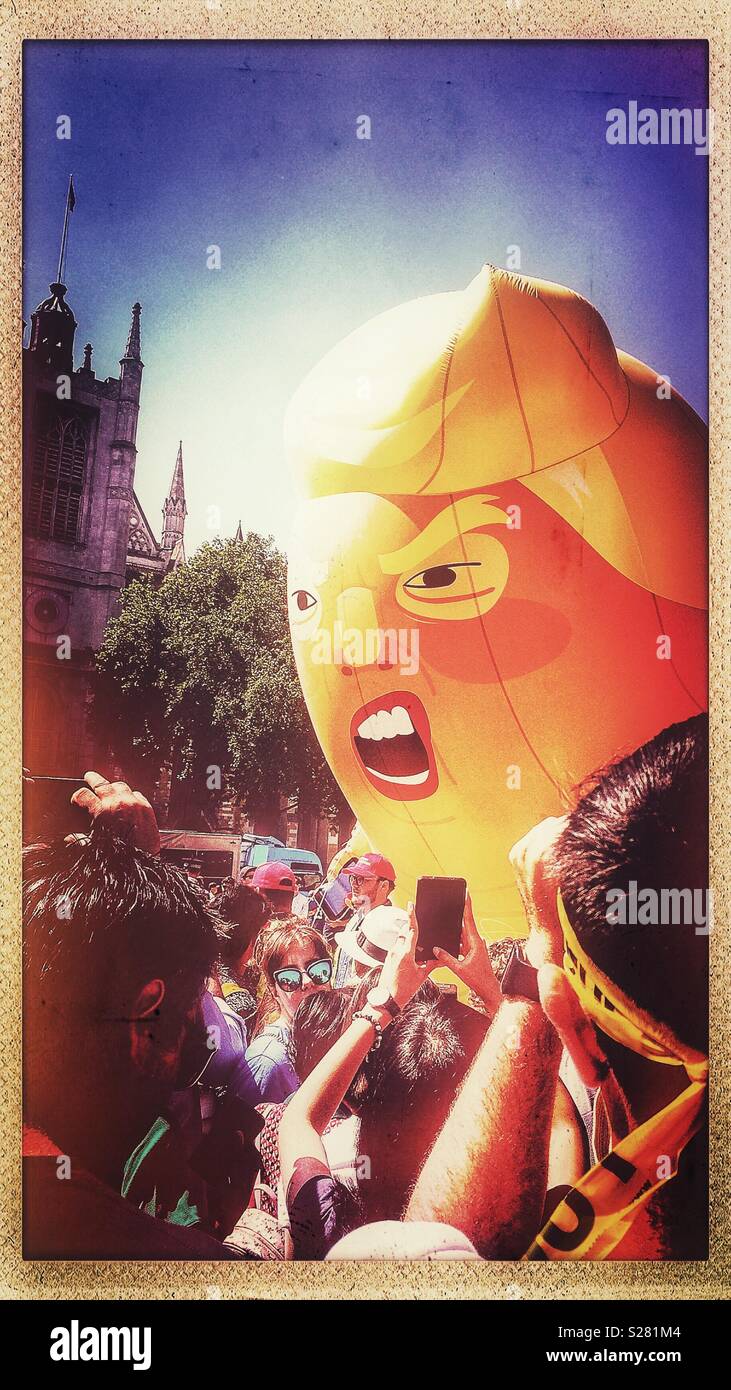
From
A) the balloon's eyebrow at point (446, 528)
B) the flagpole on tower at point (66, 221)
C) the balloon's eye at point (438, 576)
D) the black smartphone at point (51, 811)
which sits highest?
the flagpole on tower at point (66, 221)

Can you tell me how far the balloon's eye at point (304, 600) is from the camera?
124 inches

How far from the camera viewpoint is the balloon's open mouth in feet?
10.4

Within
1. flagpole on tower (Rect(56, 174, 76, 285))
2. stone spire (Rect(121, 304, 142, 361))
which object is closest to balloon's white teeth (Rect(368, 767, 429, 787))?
stone spire (Rect(121, 304, 142, 361))

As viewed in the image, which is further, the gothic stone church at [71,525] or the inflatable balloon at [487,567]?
the gothic stone church at [71,525]

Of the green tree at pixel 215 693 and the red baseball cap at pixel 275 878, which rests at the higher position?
the green tree at pixel 215 693

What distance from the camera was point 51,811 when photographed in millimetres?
3203

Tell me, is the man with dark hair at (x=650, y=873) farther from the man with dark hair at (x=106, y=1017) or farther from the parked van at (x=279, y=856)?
the man with dark hair at (x=106, y=1017)

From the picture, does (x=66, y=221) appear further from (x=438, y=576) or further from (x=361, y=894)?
(x=361, y=894)

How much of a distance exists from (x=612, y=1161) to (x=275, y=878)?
1.32 metres

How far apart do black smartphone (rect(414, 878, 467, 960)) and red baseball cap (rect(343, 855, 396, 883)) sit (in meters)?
0.13

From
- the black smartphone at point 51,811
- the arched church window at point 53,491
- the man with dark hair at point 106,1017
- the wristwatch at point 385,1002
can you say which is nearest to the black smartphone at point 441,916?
the wristwatch at point 385,1002

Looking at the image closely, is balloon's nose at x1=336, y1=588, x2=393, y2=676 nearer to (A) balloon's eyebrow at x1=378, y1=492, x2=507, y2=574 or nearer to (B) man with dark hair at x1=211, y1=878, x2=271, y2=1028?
(A) balloon's eyebrow at x1=378, y1=492, x2=507, y2=574
